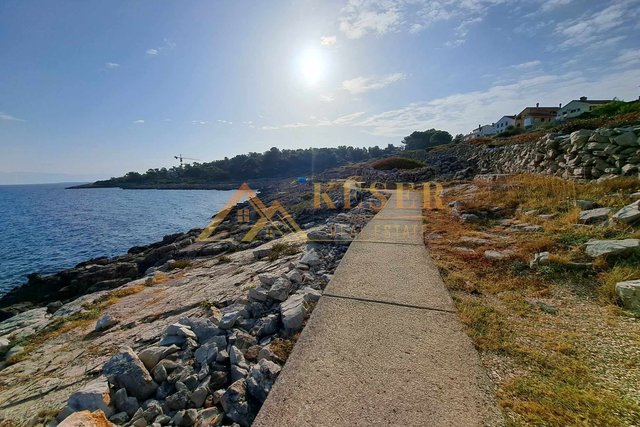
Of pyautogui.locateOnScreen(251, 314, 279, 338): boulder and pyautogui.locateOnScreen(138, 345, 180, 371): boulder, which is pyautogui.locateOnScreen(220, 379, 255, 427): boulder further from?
pyautogui.locateOnScreen(138, 345, 180, 371): boulder

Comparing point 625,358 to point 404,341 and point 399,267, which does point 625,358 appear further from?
point 399,267

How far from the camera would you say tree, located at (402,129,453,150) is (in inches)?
2156

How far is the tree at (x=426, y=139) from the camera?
180 ft

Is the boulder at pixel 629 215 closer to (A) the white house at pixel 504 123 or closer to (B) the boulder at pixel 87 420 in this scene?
(B) the boulder at pixel 87 420

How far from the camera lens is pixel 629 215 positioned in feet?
14.8

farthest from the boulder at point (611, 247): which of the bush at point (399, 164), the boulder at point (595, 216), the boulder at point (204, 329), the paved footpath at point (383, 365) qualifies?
the bush at point (399, 164)

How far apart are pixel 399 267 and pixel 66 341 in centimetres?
650

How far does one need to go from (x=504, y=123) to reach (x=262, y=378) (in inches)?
3058

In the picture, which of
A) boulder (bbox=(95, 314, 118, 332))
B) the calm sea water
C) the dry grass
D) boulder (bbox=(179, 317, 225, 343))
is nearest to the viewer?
the dry grass

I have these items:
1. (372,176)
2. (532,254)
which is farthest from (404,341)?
(372,176)

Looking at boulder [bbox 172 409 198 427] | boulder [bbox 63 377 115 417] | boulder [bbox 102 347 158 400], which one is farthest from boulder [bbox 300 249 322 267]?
boulder [bbox 63 377 115 417]

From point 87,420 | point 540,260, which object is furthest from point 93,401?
point 540,260

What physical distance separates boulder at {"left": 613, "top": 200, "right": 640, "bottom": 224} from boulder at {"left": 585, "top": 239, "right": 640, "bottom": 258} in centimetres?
91

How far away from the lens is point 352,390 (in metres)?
2.15
